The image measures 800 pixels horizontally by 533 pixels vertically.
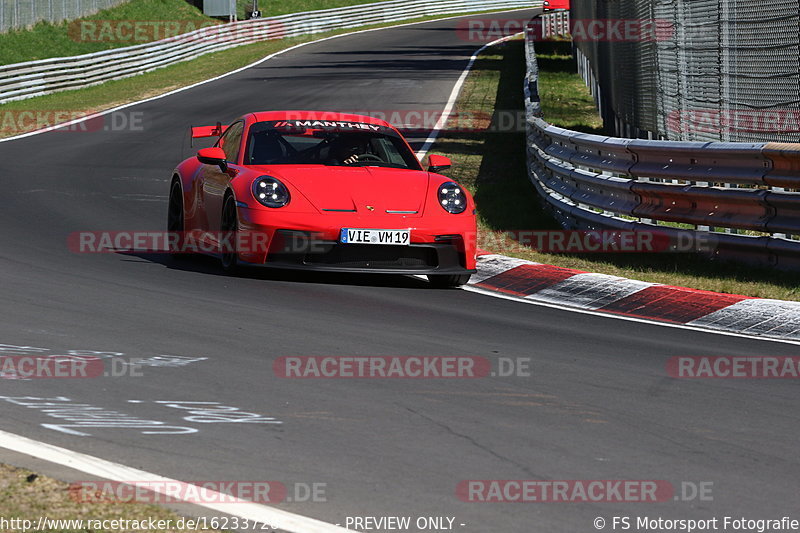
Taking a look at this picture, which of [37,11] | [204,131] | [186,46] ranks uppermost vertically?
[37,11]

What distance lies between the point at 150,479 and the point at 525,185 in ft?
38.4

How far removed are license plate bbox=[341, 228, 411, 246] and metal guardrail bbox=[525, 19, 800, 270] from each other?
232 centimetres

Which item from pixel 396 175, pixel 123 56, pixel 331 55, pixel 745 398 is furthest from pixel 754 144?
pixel 331 55

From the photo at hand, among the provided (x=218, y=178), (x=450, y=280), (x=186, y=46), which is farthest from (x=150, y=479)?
(x=186, y=46)

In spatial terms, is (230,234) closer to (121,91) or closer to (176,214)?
(176,214)

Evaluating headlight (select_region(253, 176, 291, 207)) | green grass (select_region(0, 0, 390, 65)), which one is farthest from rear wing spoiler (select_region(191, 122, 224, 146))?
green grass (select_region(0, 0, 390, 65))

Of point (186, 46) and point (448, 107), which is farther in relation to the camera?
point (186, 46)

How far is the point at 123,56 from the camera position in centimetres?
3669

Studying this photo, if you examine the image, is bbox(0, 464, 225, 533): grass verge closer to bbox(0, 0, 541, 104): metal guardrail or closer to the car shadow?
the car shadow

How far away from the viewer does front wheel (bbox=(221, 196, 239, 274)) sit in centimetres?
998

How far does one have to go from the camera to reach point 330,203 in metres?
9.80

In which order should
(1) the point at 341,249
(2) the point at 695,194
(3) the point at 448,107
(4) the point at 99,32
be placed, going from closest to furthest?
(1) the point at 341,249, (2) the point at 695,194, (3) the point at 448,107, (4) the point at 99,32

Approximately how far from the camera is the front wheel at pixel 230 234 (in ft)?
32.8

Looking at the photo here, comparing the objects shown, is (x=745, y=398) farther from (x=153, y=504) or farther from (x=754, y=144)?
(x=754, y=144)
